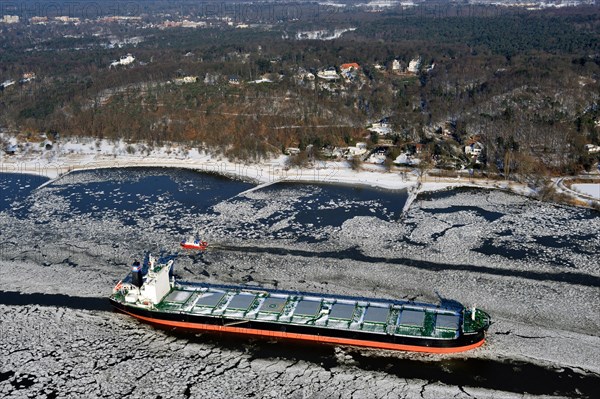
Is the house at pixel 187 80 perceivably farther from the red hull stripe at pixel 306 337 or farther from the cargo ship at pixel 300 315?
the red hull stripe at pixel 306 337

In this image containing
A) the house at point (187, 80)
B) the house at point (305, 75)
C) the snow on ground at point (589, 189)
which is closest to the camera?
the snow on ground at point (589, 189)

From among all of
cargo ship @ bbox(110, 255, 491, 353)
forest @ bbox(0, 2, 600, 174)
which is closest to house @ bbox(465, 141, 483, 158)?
forest @ bbox(0, 2, 600, 174)

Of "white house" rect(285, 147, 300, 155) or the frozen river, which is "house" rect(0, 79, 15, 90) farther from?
"white house" rect(285, 147, 300, 155)

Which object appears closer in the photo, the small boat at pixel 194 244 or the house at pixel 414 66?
the small boat at pixel 194 244

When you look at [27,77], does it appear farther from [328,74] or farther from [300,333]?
[300,333]

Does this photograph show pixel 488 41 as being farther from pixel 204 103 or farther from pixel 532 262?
pixel 532 262

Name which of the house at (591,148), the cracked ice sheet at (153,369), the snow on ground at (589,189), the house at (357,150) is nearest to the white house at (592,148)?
the house at (591,148)

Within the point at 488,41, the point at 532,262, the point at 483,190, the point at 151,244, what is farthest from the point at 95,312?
the point at 488,41
